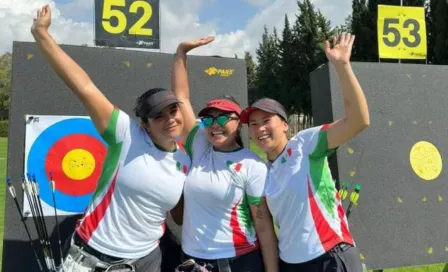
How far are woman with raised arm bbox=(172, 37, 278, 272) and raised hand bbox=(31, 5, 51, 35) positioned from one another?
783mm

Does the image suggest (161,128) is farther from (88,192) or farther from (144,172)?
(88,192)

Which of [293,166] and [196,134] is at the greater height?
[196,134]

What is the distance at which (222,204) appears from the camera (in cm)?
194

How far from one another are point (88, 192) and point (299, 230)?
1609 millimetres

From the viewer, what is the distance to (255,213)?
1.99 meters

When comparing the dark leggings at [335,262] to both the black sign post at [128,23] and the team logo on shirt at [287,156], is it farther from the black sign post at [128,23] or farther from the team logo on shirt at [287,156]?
the black sign post at [128,23]

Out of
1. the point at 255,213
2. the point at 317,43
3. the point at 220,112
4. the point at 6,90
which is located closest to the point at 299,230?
the point at 255,213

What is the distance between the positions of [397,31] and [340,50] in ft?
7.11

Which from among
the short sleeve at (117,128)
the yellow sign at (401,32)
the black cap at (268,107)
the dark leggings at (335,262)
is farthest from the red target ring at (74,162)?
the yellow sign at (401,32)

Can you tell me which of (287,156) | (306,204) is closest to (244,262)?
(306,204)

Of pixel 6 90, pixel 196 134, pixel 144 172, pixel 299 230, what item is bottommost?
pixel 299 230

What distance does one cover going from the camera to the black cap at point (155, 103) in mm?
1968

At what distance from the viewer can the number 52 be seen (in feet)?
12.3

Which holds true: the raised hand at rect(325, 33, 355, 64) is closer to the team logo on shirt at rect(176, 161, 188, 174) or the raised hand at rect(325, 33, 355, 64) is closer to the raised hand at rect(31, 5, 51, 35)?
the team logo on shirt at rect(176, 161, 188, 174)
